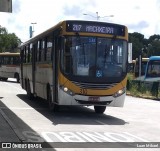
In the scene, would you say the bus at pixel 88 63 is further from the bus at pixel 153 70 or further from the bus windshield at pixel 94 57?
the bus at pixel 153 70

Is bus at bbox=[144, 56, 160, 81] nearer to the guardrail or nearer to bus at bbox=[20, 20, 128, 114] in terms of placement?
the guardrail

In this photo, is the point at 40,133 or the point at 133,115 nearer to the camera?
the point at 40,133

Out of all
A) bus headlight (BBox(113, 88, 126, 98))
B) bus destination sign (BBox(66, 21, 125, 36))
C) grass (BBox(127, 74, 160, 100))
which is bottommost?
grass (BBox(127, 74, 160, 100))

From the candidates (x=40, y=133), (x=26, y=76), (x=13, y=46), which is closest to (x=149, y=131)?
(x=40, y=133)

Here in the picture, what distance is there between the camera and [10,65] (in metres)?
45.0

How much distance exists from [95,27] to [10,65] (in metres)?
30.6

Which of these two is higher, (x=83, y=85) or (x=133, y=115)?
(x=83, y=85)

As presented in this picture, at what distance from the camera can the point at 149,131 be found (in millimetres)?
12859

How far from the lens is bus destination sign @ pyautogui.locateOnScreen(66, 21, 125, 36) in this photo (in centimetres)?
1510

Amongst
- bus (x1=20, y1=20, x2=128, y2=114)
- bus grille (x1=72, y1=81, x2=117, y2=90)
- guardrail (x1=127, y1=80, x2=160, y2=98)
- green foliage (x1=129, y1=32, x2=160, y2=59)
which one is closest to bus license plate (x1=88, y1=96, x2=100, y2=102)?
bus (x1=20, y1=20, x2=128, y2=114)

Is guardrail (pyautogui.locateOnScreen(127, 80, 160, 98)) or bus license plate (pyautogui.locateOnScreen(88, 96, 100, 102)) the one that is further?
guardrail (pyautogui.locateOnScreen(127, 80, 160, 98))

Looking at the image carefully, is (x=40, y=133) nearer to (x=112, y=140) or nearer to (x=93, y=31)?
(x=112, y=140)

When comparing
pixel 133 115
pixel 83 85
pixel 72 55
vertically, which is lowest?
pixel 133 115

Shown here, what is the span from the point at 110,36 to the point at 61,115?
3287 mm
